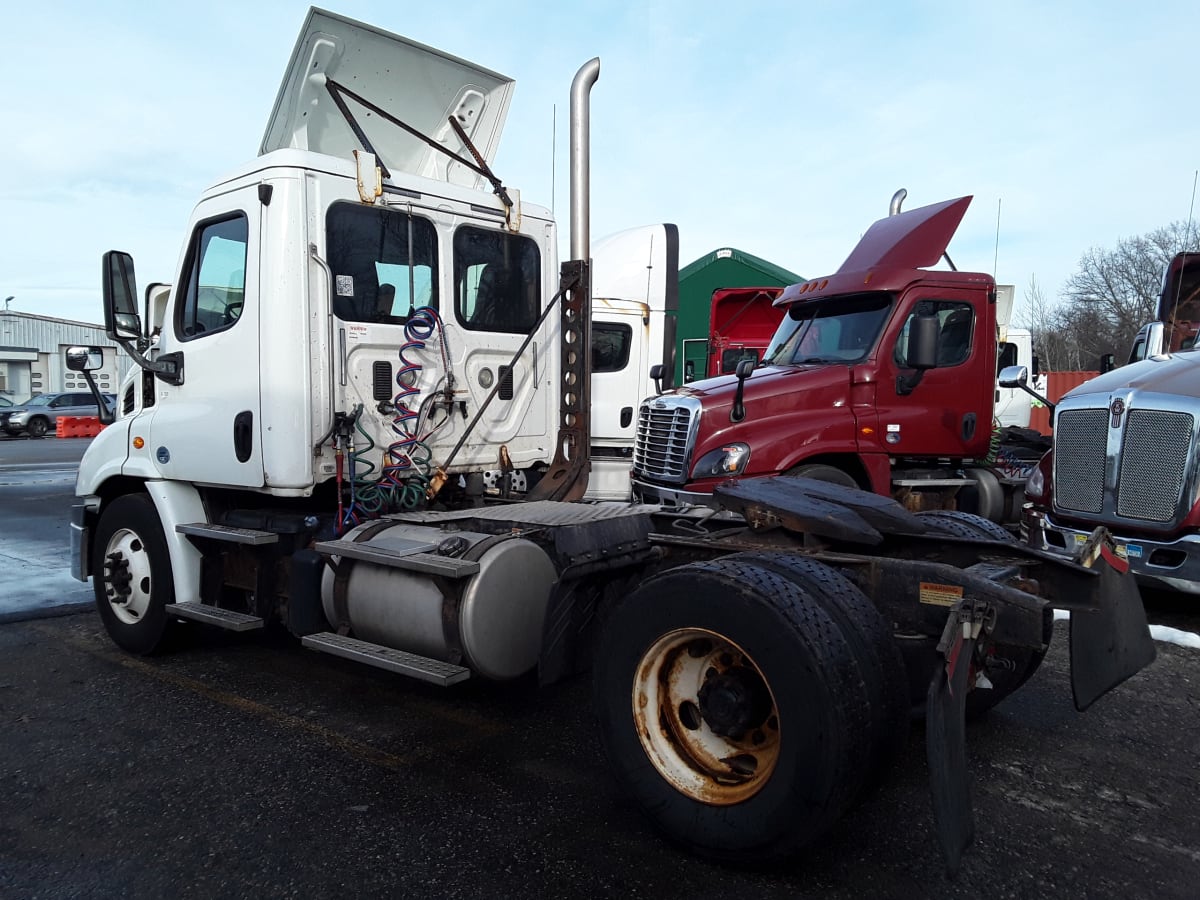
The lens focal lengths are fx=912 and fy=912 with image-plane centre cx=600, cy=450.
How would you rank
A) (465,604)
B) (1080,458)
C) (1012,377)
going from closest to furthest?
(465,604) < (1080,458) < (1012,377)

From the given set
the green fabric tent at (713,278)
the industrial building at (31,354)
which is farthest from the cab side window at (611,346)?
the industrial building at (31,354)

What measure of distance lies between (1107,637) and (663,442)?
4.36m

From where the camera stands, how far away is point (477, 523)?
4.73m

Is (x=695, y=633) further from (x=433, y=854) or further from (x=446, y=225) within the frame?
(x=446, y=225)

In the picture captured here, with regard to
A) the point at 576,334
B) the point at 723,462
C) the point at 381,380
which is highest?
the point at 576,334

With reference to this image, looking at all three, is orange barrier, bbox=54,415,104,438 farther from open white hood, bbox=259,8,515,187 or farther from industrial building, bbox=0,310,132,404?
open white hood, bbox=259,8,515,187

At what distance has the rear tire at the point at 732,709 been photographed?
280 centimetres

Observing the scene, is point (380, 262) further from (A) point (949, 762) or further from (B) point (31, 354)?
(B) point (31, 354)

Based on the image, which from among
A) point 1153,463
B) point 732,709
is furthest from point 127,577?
point 1153,463

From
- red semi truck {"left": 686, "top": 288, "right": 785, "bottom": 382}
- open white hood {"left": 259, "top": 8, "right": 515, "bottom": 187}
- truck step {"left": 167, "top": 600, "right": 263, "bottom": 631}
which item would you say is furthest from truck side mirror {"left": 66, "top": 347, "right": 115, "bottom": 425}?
red semi truck {"left": 686, "top": 288, "right": 785, "bottom": 382}

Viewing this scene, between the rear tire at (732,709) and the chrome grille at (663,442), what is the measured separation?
12.4 ft

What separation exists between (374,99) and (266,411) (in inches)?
86.7

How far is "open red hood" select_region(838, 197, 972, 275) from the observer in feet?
25.9

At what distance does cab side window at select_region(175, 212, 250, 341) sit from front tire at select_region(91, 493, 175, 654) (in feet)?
3.91
